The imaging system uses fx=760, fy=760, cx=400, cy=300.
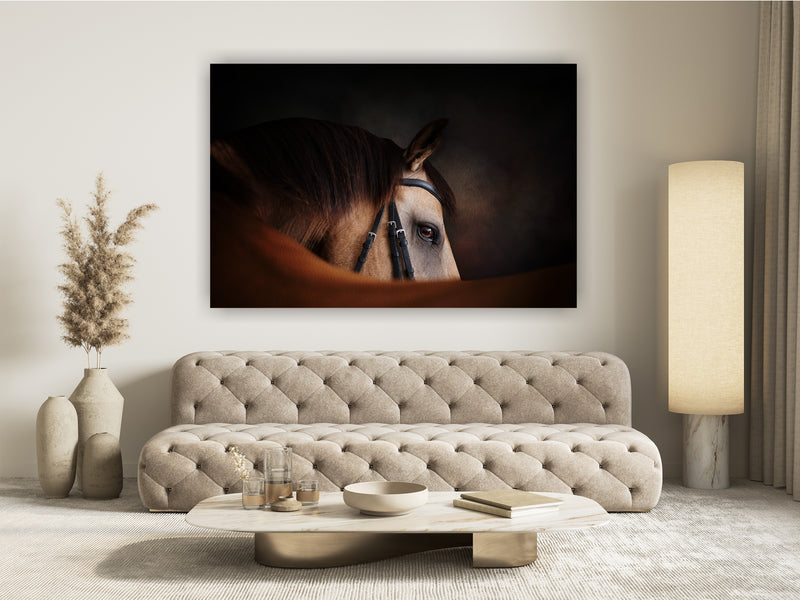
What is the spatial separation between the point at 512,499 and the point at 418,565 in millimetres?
405

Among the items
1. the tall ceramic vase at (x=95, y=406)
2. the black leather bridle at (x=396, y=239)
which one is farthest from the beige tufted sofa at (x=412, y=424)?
the black leather bridle at (x=396, y=239)

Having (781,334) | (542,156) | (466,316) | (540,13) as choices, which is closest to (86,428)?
(466,316)

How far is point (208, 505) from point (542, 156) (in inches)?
103

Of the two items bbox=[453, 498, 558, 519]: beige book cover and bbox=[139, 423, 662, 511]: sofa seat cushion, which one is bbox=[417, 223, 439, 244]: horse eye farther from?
bbox=[453, 498, 558, 519]: beige book cover

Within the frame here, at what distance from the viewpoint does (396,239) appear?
4.18 metres

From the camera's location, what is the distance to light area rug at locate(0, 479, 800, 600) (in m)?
2.33

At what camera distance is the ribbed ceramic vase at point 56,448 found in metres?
3.63

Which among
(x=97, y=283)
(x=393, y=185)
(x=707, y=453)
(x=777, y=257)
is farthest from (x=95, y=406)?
(x=777, y=257)

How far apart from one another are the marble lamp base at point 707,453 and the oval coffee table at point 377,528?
146 cm

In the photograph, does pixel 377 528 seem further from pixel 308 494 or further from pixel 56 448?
pixel 56 448

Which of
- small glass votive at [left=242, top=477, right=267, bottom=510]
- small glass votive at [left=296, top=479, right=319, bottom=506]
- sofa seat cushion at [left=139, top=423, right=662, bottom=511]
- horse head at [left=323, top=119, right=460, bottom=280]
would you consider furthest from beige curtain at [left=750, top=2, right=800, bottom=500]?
small glass votive at [left=242, top=477, right=267, bottom=510]

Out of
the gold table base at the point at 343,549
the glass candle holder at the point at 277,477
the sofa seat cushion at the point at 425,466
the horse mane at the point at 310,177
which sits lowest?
the gold table base at the point at 343,549

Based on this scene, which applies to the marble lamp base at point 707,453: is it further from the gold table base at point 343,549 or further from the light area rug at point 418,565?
the gold table base at point 343,549

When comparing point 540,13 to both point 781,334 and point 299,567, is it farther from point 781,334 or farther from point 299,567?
point 299,567
